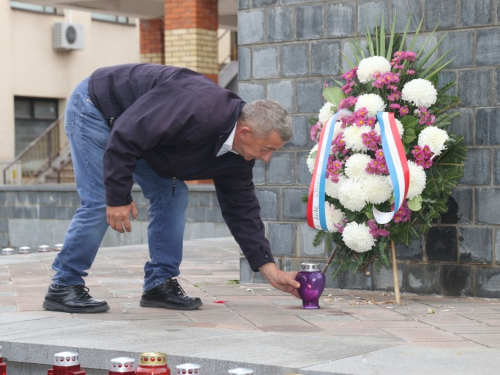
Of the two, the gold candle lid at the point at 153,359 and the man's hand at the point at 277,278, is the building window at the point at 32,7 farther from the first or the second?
the gold candle lid at the point at 153,359

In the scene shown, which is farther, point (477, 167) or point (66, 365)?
point (477, 167)

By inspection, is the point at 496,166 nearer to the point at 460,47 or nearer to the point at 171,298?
the point at 460,47

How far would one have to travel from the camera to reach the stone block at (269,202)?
6770 millimetres

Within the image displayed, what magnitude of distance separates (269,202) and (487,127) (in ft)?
5.32

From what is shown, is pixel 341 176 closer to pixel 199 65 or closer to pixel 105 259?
pixel 105 259

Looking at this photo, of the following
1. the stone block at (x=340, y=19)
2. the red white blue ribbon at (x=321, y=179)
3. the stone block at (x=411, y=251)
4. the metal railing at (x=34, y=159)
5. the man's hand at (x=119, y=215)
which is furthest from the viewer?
the metal railing at (x=34, y=159)

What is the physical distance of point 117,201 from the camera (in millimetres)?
4578

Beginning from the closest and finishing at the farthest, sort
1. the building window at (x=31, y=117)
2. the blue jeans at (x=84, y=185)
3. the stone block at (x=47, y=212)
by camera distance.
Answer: the blue jeans at (x=84, y=185) → the stone block at (x=47, y=212) → the building window at (x=31, y=117)

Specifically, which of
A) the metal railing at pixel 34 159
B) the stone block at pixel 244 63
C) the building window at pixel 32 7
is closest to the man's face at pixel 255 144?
the stone block at pixel 244 63

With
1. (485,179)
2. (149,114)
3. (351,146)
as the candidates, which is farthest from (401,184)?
(149,114)

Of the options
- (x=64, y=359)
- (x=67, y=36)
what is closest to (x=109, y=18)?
(x=67, y=36)

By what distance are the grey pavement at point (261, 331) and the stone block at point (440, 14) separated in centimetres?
170

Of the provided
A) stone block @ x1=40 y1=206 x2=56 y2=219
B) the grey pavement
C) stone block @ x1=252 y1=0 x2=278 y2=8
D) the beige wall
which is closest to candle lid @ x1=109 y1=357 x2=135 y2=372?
the grey pavement

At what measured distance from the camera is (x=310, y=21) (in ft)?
21.7
